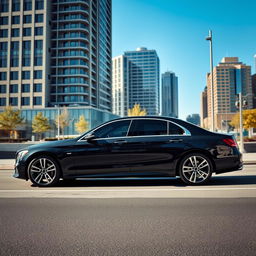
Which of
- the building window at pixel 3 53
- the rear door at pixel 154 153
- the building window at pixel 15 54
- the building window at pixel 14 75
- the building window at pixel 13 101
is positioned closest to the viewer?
the rear door at pixel 154 153

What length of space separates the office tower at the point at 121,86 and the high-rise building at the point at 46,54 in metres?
91.5

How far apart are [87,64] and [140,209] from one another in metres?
69.9

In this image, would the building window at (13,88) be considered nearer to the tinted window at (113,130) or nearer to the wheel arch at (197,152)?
the tinted window at (113,130)

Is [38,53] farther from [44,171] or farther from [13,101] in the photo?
[44,171]

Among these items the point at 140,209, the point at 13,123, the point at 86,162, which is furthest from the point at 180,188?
the point at 13,123

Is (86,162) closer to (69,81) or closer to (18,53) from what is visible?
(69,81)

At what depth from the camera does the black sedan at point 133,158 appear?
5602 mm

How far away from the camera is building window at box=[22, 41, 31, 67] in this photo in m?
64.2

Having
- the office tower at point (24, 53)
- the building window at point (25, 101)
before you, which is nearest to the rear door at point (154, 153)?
the office tower at point (24, 53)

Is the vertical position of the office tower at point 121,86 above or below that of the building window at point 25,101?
above

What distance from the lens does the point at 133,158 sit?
221 inches

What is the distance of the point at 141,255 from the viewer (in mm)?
2232

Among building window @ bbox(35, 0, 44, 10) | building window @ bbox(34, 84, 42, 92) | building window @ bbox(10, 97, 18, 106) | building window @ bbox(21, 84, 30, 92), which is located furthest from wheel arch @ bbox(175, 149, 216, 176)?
building window @ bbox(35, 0, 44, 10)

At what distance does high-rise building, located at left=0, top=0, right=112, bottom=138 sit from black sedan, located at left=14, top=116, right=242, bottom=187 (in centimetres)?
5756
